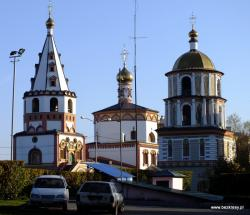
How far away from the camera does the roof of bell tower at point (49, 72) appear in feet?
242

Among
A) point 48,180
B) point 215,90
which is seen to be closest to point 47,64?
point 215,90

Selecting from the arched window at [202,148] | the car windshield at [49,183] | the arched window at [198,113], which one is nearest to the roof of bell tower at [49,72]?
the arched window at [198,113]

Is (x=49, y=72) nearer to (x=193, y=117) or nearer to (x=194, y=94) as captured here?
(x=194, y=94)

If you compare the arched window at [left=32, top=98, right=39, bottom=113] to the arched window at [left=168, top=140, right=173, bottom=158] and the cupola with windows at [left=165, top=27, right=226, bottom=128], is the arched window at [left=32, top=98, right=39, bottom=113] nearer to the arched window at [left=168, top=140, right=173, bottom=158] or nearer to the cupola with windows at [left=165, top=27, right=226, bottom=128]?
the cupola with windows at [left=165, top=27, right=226, bottom=128]

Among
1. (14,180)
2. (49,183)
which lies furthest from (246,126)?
(49,183)

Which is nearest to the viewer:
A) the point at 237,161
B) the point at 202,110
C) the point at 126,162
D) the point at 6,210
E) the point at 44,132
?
the point at 6,210

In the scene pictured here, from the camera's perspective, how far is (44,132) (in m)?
73.9

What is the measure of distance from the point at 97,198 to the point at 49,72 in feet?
162

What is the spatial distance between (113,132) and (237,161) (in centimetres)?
3128

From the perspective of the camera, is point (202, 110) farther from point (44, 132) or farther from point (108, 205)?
point (108, 205)

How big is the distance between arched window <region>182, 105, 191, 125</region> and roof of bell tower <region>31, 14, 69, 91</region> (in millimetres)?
16067

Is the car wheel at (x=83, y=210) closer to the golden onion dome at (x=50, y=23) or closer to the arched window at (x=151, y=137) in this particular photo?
the golden onion dome at (x=50, y=23)

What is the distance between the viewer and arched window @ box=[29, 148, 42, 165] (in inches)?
2908

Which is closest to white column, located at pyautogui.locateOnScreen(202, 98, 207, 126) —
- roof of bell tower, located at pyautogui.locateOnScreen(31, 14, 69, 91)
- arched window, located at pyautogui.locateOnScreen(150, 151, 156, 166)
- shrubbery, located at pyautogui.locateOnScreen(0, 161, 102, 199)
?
roof of bell tower, located at pyautogui.locateOnScreen(31, 14, 69, 91)
